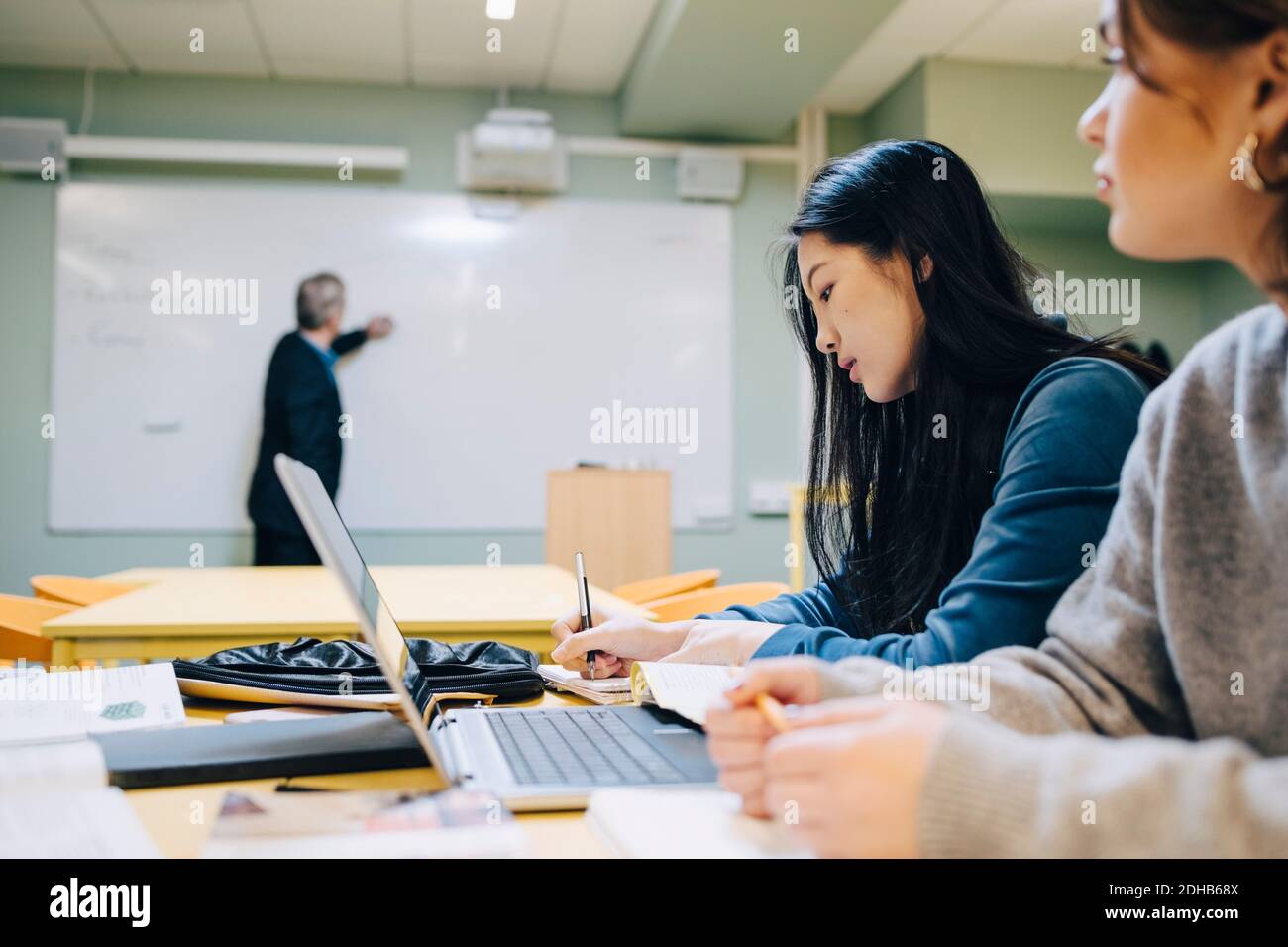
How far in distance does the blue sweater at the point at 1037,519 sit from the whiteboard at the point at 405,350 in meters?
3.51

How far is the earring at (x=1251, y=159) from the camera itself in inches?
24.5

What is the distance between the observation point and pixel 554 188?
4.64 metres

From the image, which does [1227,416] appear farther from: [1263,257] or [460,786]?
[460,786]

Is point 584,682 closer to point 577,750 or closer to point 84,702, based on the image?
point 577,750

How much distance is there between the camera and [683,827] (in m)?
0.61

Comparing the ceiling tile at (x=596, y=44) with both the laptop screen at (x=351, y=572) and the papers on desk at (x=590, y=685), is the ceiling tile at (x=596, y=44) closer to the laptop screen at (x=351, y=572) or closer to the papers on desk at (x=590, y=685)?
the papers on desk at (x=590, y=685)

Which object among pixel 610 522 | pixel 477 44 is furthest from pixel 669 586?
pixel 477 44

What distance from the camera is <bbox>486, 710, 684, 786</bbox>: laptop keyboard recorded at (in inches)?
29.3

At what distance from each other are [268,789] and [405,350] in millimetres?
3919

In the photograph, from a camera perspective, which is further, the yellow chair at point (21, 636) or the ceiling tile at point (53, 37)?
the ceiling tile at point (53, 37)

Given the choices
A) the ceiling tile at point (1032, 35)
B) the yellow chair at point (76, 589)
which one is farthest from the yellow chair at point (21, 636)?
the ceiling tile at point (1032, 35)

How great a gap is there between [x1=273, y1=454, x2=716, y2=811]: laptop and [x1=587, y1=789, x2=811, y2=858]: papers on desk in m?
0.05
